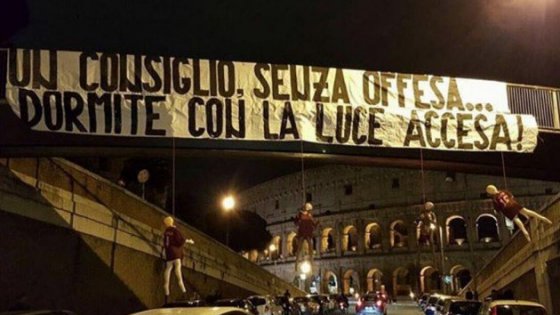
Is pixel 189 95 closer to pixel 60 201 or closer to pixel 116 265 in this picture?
pixel 60 201

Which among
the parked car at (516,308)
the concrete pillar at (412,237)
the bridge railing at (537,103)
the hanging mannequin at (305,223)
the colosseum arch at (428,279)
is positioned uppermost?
the concrete pillar at (412,237)

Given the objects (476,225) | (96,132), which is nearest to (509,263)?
(96,132)

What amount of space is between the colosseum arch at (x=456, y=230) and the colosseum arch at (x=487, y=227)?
6.05 feet

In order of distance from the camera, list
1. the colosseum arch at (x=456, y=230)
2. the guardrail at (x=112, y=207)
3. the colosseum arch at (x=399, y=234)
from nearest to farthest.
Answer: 1. the guardrail at (x=112, y=207)
2. the colosseum arch at (x=456, y=230)
3. the colosseum arch at (x=399, y=234)

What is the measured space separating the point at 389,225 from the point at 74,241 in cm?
7489

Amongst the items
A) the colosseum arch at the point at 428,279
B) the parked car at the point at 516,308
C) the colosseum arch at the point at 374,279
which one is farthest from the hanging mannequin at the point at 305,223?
the colosseum arch at the point at 374,279

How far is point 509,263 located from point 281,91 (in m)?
20.2

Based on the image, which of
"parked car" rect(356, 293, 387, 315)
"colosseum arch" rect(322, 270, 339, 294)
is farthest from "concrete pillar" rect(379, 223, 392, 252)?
"parked car" rect(356, 293, 387, 315)

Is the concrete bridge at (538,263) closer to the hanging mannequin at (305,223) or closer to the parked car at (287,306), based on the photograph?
the hanging mannequin at (305,223)

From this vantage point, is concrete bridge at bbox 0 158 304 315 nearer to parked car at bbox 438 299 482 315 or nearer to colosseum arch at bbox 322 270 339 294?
parked car at bbox 438 299 482 315

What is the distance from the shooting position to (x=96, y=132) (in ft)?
41.3

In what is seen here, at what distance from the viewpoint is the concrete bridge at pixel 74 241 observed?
51.9 feet

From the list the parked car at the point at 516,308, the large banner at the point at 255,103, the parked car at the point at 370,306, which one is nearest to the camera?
the large banner at the point at 255,103

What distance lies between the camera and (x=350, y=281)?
309 ft
